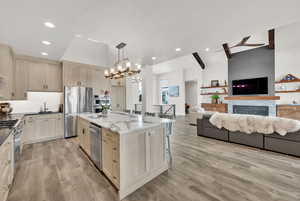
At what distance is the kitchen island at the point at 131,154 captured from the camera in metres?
1.73

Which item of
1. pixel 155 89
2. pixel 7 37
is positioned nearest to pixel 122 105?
pixel 7 37

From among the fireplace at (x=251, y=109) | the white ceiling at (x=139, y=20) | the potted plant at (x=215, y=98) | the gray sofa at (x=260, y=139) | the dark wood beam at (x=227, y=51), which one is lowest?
the gray sofa at (x=260, y=139)

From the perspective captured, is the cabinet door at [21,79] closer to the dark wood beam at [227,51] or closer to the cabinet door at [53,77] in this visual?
the cabinet door at [53,77]

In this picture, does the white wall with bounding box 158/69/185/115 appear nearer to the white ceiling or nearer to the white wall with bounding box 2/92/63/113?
the white ceiling

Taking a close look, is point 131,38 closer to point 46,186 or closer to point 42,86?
point 42,86

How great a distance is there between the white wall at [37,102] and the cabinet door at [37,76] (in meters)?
0.32

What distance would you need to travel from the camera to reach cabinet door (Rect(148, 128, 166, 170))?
2083 mm

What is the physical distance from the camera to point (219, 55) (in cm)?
749

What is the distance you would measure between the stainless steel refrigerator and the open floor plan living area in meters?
0.03

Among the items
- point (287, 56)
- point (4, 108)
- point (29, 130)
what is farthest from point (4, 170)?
point (287, 56)

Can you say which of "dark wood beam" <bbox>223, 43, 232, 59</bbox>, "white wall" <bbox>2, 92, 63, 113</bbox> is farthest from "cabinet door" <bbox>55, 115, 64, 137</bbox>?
"dark wood beam" <bbox>223, 43, 232, 59</bbox>

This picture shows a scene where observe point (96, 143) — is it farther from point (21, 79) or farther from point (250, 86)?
point (250, 86)

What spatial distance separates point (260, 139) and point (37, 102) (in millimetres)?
6691

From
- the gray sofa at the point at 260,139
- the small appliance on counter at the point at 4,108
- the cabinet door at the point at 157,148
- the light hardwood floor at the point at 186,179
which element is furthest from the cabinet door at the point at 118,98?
the cabinet door at the point at 157,148
